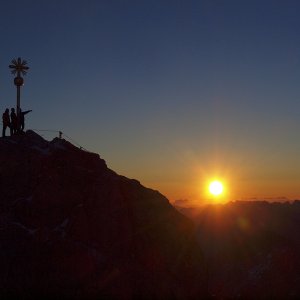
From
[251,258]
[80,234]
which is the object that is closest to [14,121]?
[80,234]

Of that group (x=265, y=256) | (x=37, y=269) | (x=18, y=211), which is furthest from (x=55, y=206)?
(x=265, y=256)

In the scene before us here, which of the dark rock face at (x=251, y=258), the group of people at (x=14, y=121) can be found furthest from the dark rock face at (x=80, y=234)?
the dark rock face at (x=251, y=258)

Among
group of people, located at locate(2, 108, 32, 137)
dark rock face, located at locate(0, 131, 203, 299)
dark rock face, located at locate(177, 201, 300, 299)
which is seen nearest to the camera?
dark rock face, located at locate(0, 131, 203, 299)

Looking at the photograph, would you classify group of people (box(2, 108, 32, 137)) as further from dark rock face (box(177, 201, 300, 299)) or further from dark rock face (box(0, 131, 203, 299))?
dark rock face (box(177, 201, 300, 299))

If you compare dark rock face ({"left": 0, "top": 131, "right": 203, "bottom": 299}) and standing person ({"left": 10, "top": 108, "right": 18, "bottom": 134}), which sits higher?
standing person ({"left": 10, "top": 108, "right": 18, "bottom": 134})

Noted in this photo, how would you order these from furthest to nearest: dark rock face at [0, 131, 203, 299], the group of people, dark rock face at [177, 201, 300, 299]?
dark rock face at [177, 201, 300, 299] → the group of people → dark rock face at [0, 131, 203, 299]

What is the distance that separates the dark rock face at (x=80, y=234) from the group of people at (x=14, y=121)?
150cm

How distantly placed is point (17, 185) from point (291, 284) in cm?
9770

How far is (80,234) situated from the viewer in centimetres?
4169

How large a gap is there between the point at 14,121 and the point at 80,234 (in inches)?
505

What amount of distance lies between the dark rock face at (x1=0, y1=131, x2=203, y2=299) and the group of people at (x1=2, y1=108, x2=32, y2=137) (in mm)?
1501

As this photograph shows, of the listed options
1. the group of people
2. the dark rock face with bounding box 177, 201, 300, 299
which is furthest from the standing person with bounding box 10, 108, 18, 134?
the dark rock face with bounding box 177, 201, 300, 299

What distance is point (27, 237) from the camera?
40219 mm

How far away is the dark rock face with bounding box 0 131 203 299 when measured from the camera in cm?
3897
